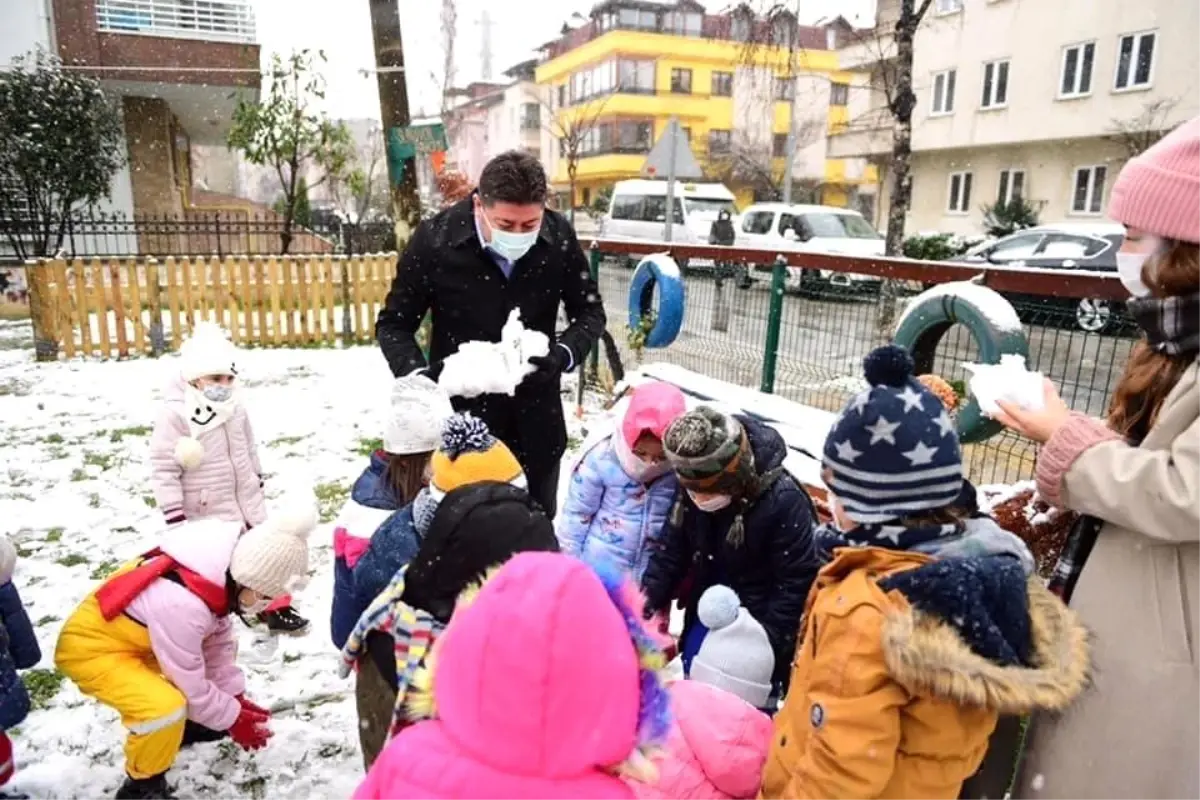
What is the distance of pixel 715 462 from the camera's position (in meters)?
2.33

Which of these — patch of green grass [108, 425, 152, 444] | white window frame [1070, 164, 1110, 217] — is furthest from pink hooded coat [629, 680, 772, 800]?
white window frame [1070, 164, 1110, 217]

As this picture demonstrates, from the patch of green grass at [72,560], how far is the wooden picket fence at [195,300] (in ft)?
21.1

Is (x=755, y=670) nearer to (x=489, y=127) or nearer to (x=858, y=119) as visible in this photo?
(x=858, y=119)

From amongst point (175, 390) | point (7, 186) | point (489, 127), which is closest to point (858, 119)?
point (7, 186)

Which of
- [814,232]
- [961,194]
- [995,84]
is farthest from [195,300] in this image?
[961,194]

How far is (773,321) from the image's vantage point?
5129mm

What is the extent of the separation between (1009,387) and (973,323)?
1.65 meters

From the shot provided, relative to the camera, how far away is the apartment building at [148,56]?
15.8 meters

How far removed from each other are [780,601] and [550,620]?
57.2 inches

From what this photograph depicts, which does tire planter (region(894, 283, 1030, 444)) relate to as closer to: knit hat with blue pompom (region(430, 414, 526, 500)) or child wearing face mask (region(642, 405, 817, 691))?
child wearing face mask (region(642, 405, 817, 691))

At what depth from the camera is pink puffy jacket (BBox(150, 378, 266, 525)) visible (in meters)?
3.54

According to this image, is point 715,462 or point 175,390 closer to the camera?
point 715,462

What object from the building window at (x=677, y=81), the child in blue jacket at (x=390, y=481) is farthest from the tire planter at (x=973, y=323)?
the building window at (x=677, y=81)

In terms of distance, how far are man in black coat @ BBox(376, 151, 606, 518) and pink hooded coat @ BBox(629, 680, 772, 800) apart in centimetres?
153
